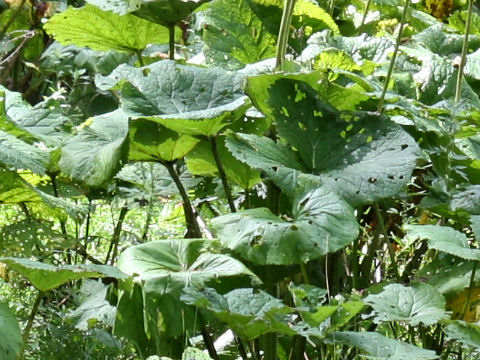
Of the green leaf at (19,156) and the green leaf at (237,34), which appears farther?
the green leaf at (237,34)

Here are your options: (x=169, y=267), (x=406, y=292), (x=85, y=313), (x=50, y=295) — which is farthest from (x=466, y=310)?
(x=50, y=295)

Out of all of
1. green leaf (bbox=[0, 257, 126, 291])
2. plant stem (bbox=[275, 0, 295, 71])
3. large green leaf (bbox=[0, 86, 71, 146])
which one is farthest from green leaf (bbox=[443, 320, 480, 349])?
large green leaf (bbox=[0, 86, 71, 146])

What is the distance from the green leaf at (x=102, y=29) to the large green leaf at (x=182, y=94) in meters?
0.41

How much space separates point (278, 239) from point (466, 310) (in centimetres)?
53

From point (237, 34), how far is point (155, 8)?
30 centimetres

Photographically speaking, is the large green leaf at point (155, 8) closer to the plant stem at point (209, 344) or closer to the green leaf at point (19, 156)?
the green leaf at point (19, 156)

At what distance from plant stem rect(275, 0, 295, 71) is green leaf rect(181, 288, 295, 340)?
66 centimetres

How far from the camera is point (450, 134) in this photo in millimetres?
2213

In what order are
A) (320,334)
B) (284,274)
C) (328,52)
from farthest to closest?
(328,52) < (284,274) < (320,334)

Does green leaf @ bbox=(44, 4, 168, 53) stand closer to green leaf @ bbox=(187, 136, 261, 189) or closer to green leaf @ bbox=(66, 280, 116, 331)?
green leaf @ bbox=(187, 136, 261, 189)

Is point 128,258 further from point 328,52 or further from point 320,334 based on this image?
point 328,52

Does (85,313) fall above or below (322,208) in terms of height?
below

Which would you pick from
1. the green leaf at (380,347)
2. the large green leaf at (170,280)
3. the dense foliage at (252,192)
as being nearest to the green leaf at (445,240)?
the dense foliage at (252,192)

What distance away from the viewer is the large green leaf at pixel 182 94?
217 centimetres
